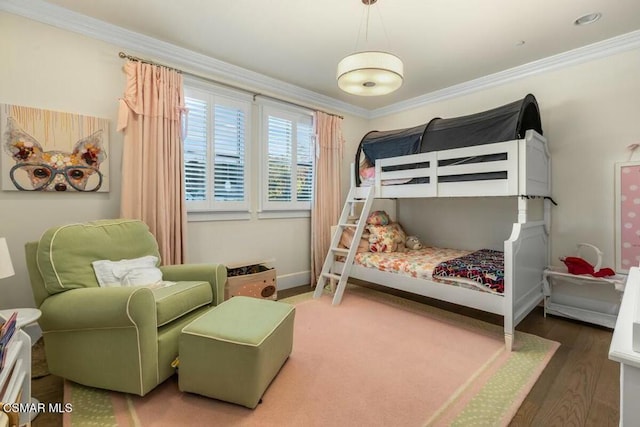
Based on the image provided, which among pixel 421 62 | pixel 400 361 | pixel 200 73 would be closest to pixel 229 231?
pixel 200 73

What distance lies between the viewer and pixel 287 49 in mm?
2979

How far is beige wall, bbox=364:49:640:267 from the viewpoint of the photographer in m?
2.75

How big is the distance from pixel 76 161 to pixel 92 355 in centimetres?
166

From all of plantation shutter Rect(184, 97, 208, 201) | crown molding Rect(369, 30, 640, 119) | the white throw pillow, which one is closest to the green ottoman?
the white throw pillow

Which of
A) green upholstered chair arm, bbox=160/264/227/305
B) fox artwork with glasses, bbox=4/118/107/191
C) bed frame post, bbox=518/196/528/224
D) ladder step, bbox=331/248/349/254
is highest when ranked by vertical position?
fox artwork with glasses, bbox=4/118/107/191

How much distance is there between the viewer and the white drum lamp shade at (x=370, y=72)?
1973mm

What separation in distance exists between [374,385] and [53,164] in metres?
2.94

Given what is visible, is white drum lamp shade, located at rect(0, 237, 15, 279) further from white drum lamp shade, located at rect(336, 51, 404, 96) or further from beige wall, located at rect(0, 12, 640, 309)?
white drum lamp shade, located at rect(336, 51, 404, 96)

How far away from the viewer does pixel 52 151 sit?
2387 mm

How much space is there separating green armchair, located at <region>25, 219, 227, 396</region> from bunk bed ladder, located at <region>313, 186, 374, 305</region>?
177cm

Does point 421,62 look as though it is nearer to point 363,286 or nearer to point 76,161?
point 363,286

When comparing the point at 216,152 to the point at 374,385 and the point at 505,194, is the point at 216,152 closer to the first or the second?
the point at 374,385

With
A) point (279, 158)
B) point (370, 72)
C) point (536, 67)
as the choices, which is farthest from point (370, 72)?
point (536, 67)

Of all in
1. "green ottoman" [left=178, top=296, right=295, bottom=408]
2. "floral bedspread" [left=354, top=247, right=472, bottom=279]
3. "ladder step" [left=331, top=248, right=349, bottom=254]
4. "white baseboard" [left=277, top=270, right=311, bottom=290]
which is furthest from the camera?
"white baseboard" [left=277, top=270, right=311, bottom=290]
